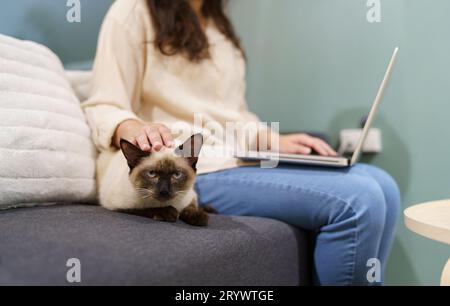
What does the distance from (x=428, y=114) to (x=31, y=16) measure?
1.39 metres

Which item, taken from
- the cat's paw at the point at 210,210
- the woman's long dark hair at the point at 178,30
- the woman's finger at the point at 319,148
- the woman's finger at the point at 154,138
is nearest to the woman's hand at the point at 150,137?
the woman's finger at the point at 154,138

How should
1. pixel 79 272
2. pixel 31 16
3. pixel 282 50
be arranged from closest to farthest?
pixel 79 272, pixel 31 16, pixel 282 50

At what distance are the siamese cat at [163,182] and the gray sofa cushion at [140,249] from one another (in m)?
0.04

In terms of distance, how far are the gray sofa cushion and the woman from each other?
9cm

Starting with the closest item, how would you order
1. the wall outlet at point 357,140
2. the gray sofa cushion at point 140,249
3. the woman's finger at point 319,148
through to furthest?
the gray sofa cushion at point 140,249 < the woman's finger at point 319,148 < the wall outlet at point 357,140

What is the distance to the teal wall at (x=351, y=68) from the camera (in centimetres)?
122

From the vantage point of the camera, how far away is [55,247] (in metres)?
0.62

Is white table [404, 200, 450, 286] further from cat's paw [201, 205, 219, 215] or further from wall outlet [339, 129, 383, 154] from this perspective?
wall outlet [339, 129, 383, 154]

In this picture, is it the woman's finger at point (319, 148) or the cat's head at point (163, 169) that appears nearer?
the cat's head at point (163, 169)

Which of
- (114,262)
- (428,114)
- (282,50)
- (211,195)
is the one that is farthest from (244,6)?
(114,262)

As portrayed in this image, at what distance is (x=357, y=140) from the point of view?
1.66 meters

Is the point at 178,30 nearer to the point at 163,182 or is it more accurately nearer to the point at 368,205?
→ the point at 163,182

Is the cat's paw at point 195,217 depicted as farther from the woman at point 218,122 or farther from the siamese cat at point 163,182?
the woman at point 218,122
